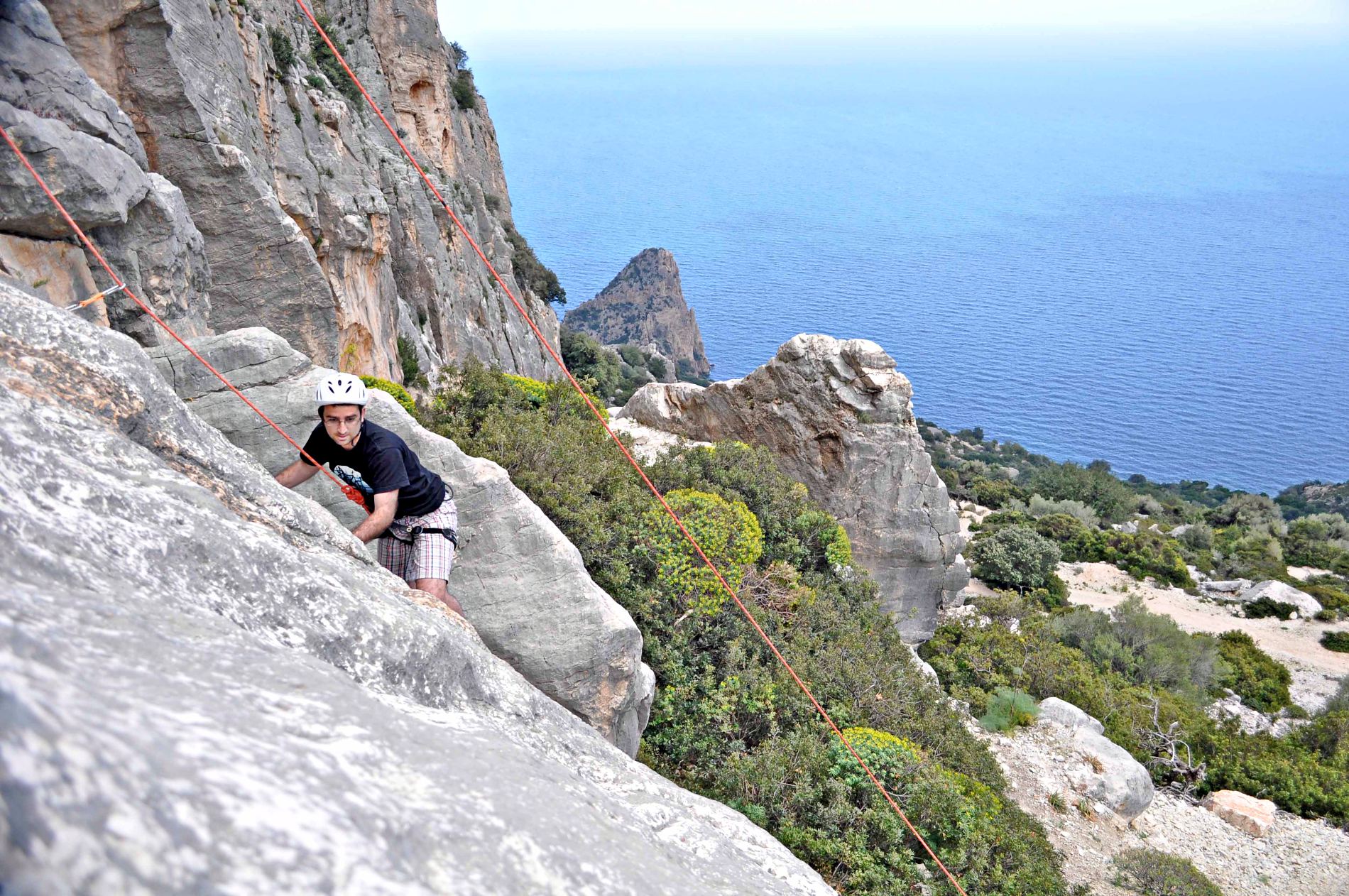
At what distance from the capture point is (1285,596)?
26031mm

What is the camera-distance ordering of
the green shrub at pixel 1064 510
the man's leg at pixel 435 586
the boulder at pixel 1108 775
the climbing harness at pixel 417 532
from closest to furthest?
the man's leg at pixel 435 586
the climbing harness at pixel 417 532
the boulder at pixel 1108 775
the green shrub at pixel 1064 510

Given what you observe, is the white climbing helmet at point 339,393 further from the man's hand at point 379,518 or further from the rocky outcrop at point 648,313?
the rocky outcrop at point 648,313

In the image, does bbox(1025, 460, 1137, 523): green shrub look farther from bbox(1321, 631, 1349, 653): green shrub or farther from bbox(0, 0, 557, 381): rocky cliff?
bbox(0, 0, 557, 381): rocky cliff

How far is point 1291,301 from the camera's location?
519 ft

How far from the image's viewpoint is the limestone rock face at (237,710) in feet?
5.01

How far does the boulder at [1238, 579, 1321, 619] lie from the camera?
25594 millimetres

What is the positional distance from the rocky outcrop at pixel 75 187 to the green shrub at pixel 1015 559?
22979mm

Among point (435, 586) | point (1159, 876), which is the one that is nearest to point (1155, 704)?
point (1159, 876)

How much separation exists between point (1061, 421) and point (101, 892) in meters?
120

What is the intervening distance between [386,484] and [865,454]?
39.7 ft

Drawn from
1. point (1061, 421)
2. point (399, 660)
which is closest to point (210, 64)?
point (399, 660)

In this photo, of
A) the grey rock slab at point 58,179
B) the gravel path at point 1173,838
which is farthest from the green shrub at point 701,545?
the grey rock slab at point 58,179

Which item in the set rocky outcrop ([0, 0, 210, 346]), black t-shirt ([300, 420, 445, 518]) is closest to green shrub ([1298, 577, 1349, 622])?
black t-shirt ([300, 420, 445, 518])

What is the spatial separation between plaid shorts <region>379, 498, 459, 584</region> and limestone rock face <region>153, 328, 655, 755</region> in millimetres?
1157
